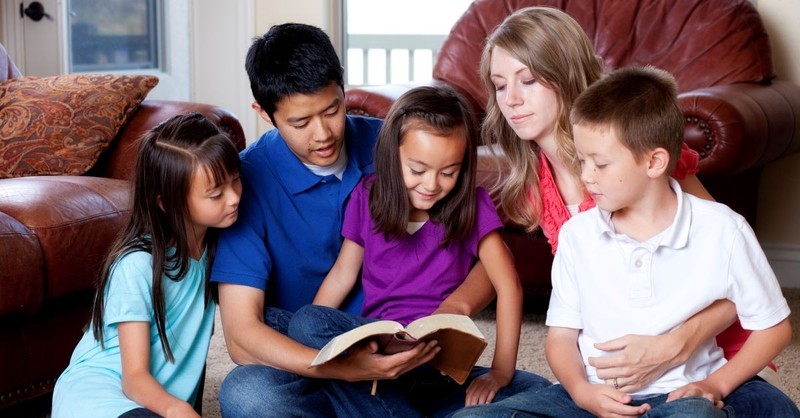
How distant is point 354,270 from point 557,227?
432mm

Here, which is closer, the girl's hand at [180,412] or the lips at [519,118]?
the girl's hand at [180,412]

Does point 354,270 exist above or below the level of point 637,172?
below

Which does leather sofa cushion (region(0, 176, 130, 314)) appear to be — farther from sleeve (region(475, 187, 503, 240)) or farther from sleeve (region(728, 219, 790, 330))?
sleeve (region(728, 219, 790, 330))

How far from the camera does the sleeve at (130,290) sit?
177 centimetres

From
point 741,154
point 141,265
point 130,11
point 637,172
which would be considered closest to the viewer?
point 637,172

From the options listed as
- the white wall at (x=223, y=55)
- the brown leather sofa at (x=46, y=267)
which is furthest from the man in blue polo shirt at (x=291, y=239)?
the white wall at (x=223, y=55)

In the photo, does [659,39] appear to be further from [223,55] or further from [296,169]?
[223,55]

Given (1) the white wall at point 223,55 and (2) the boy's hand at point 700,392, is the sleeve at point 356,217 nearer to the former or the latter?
(2) the boy's hand at point 700,392

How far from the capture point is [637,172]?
1.57 metres

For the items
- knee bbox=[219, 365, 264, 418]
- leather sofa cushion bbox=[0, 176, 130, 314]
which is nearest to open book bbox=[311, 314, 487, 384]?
knee bbox=[219, 365, 264, 418]

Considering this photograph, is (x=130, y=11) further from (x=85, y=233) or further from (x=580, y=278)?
(x=580, y=278)

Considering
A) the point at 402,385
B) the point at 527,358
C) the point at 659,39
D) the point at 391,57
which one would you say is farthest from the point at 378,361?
the point at 391,57

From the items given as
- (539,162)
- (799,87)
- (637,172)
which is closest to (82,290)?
(539,162)

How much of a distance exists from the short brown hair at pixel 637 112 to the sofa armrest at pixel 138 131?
4.18 ft
